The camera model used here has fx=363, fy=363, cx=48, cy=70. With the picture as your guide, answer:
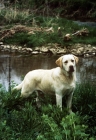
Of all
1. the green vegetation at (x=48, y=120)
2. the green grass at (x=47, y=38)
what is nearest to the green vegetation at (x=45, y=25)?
the green grass at (x=47, y=38)

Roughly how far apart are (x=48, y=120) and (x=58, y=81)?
1.70 metres

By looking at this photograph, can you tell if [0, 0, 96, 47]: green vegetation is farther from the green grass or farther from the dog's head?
the dog's head

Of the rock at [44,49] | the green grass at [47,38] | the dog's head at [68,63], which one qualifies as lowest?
the rock at [44,49]

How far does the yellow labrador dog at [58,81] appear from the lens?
5964 mm

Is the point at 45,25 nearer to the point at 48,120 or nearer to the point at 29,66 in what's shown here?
the point at 29,66

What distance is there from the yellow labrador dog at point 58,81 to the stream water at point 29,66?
3.60m

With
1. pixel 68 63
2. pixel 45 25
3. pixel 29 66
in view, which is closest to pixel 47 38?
pixel 45 25

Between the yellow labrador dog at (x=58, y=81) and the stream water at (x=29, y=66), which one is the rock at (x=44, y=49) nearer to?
the stream water at (x=29, y=66)

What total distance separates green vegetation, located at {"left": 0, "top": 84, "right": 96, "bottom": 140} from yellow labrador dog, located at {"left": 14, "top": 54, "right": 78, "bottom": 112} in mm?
180

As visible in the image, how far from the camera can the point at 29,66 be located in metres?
12.5

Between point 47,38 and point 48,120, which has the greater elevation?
point 48,120

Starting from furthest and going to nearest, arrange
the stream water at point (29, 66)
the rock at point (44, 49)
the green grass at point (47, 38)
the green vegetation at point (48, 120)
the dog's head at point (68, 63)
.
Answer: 1. the green grass at point (47, 38)
2. the rock at point (44, 49)
3. the stream water at point (29, 66)
4. the dog's head at point (68, 63)
5. the green vegetation at point (48, 120)

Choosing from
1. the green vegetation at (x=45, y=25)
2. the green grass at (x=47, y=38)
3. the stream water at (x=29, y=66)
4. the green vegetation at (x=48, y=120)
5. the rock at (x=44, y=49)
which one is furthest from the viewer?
the green vegetation at (x=45, y=25)

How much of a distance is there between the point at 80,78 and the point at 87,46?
4.70m
